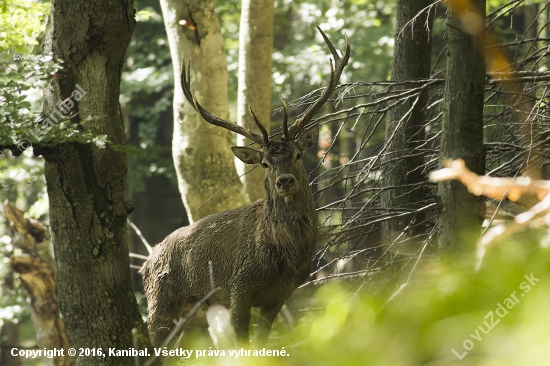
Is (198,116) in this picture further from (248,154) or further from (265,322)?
(265,322)

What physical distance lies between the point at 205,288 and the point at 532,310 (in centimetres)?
481

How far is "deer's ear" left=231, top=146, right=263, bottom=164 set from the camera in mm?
5582

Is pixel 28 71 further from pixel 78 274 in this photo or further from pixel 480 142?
pixel 480 142

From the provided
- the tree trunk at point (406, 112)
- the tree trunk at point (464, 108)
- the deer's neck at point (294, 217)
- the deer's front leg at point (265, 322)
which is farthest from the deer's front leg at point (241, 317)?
the tree trunk at point (464, 108)

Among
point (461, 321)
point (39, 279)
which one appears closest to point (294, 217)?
point (461, 321)

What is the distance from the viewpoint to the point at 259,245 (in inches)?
211

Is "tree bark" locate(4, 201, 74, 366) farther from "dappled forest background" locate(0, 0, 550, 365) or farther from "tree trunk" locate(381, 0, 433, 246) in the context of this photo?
"tree trunk" locate(381, 0, 433, 246)

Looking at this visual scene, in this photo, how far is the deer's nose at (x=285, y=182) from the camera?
16.4 feet

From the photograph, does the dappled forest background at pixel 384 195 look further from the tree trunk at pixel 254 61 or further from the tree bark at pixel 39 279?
the tree trunk at pixel 254 61

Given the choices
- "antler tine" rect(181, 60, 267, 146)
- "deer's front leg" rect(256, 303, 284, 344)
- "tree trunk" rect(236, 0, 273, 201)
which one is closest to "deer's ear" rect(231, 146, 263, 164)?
"antler tine" rect(181, 60, 267, 146)

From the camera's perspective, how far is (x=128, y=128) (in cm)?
1650

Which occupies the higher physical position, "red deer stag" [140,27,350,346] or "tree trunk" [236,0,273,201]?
"tree trunk" [236,0,273,201]

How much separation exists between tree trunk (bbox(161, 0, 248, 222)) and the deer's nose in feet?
9.92

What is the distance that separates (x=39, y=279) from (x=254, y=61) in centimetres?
459
